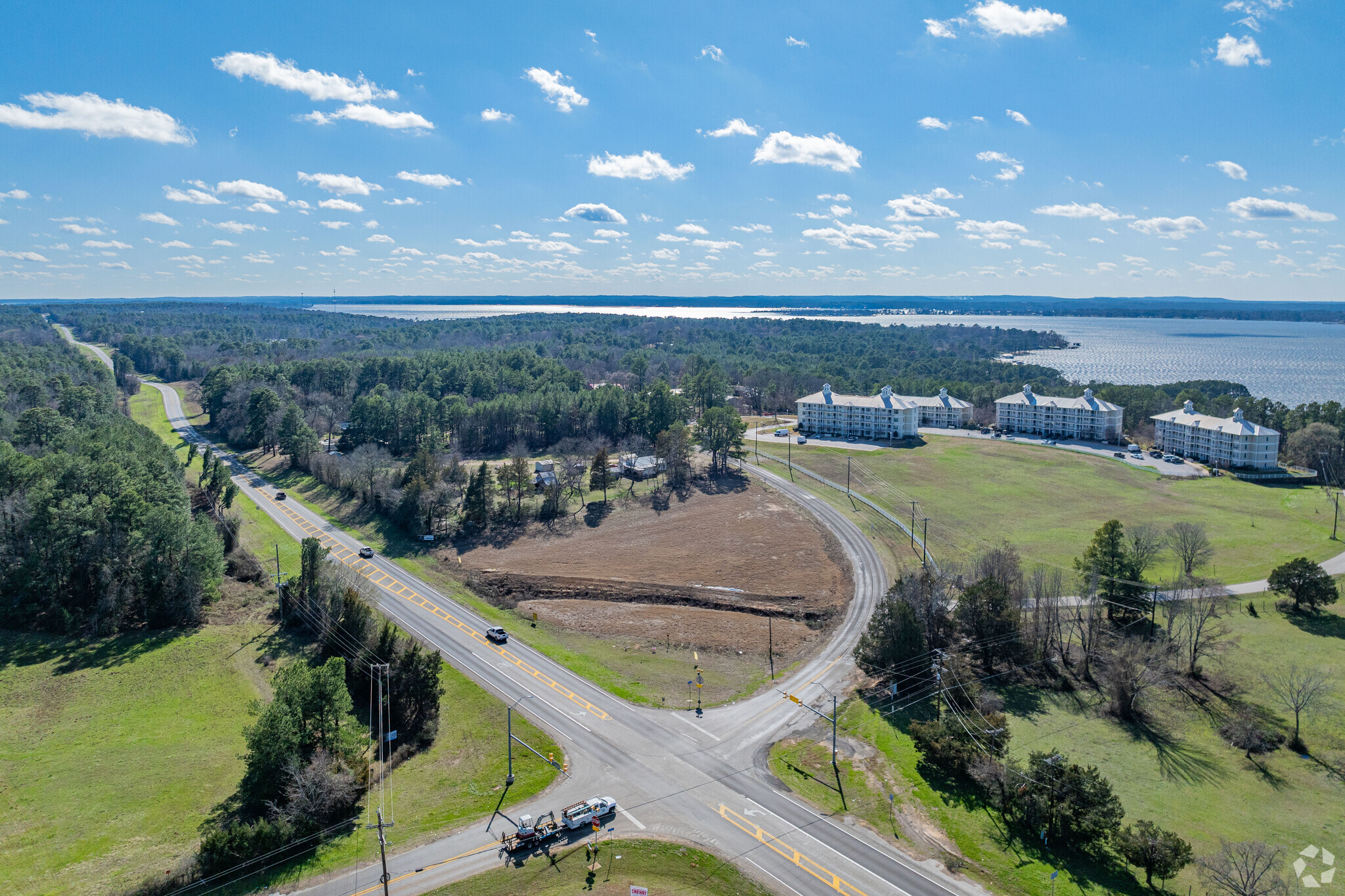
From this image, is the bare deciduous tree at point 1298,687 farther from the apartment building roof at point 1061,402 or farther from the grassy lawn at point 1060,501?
the apartment building roof at point 1061,402

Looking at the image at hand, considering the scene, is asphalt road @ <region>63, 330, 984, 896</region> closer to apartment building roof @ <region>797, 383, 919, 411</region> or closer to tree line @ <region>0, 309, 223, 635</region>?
tree line @ <region>0, 309, 223, 635</region>

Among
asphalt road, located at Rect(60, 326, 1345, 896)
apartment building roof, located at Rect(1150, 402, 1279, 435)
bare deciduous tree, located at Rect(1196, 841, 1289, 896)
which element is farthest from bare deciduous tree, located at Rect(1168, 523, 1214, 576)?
apartment building roof, located at Rect(1150, 402, 1279, 435)

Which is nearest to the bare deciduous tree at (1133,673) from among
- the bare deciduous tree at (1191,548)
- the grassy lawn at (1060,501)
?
the bare deciduous tree at (1191,548)

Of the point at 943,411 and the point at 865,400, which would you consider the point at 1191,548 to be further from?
the point at 943,411

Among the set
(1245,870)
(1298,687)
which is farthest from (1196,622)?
(1245,870)

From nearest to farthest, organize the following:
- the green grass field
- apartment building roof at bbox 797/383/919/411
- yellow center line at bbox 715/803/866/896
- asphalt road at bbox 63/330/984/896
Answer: yellow center line at bbox 715/803/866/896 → asphalt road at bbox 63/330/984/896 → the green grass field → apartment building roof at bbox 797/383/919/411

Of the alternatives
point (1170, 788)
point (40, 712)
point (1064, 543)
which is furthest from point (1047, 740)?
point (40, 712)

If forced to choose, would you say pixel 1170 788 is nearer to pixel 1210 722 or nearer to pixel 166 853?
pixel 1210 722
